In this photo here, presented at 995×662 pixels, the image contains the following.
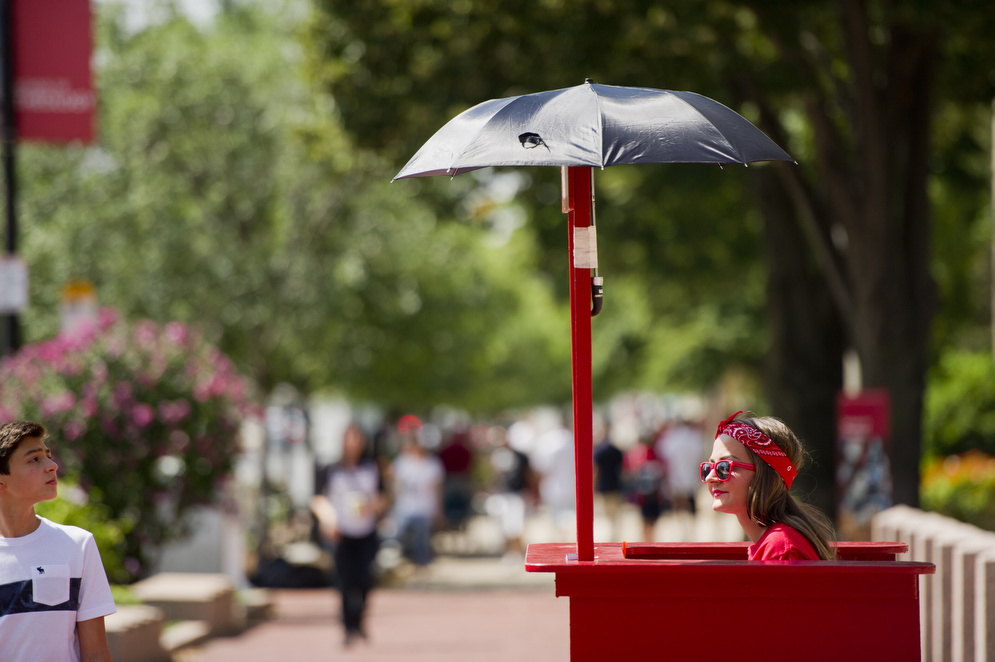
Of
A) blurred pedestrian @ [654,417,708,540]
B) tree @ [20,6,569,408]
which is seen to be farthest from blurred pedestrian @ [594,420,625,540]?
tree @ [20,6,569,408]

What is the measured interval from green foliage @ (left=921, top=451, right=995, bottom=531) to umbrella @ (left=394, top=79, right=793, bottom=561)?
1100 centimetres

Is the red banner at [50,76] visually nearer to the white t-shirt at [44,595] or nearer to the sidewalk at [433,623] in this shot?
the sidewalk at [433,623]

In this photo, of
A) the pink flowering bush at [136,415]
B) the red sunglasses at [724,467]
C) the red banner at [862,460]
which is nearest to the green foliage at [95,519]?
the pink flowering bush at [136,415]

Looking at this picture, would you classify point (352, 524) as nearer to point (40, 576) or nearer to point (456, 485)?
point (40, 576)

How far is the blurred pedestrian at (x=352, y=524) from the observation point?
11.1 meters

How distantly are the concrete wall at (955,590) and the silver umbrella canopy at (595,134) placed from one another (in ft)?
8.83

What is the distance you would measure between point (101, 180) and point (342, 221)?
157 inches

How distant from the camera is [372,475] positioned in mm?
11359

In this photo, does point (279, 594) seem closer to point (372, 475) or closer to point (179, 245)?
point (372, 475)

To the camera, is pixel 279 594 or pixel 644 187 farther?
pixel 644 187

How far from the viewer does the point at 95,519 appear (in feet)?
33.6

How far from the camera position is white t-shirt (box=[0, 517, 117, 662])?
156 inches

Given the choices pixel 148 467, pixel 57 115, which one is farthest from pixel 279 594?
pixel 57 115

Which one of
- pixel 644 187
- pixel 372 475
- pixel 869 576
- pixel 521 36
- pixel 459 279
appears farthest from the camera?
pixel 459 279
